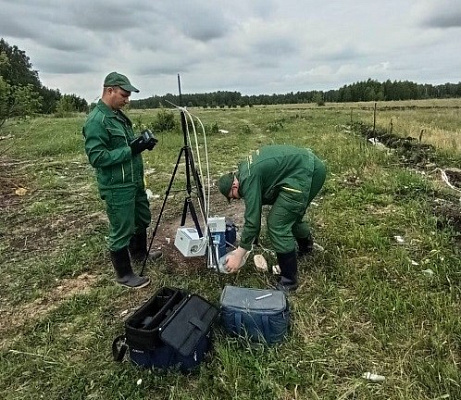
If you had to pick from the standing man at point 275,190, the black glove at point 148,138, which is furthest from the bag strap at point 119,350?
the black glove at point 148,138

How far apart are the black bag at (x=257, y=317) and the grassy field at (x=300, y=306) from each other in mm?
88

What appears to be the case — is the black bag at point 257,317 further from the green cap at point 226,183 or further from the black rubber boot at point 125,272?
the black rubber boot at point 125,272

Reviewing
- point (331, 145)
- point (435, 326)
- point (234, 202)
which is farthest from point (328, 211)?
point (331, 145)

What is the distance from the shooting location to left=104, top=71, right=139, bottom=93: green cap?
3697 mm

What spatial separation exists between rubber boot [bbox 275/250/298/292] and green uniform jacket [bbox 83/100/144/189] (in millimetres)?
1650

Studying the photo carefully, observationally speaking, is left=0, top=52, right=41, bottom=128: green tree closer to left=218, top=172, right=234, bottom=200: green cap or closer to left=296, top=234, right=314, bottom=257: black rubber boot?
left=218, top=172, right=234, bottom=200: green cap

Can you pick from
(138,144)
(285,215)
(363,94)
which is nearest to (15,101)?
(138,144)

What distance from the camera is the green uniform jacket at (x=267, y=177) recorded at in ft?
11.3

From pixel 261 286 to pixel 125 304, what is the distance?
130cm

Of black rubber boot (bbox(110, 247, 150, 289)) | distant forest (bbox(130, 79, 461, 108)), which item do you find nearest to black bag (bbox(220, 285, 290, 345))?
black rubber boot (bbox(110, 247, 150, 289))

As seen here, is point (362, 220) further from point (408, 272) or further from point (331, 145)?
point (331, 145)

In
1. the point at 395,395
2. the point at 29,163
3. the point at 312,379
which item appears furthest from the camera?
the point at 29,163

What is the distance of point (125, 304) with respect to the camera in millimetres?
3734

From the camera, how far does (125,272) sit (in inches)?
159
